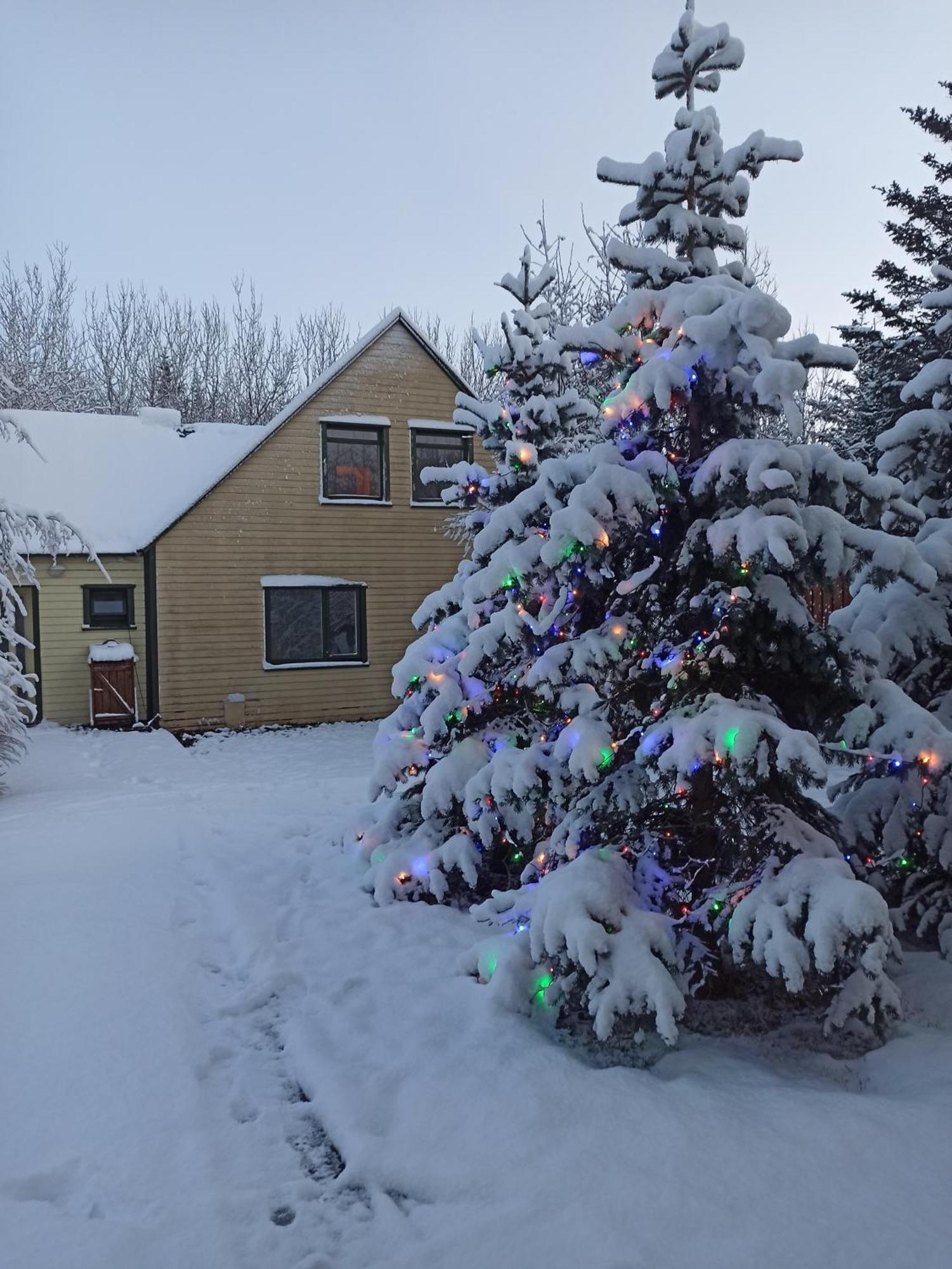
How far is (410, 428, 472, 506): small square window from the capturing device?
1731 cm

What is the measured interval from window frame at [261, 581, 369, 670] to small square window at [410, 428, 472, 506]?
2.37 meters

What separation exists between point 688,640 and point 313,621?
13.4 m

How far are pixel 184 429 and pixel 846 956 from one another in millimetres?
18155

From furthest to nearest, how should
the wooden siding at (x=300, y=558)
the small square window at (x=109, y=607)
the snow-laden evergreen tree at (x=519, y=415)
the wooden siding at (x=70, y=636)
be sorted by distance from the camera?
the small square window at (x=109, y=607) → the wooden siding at (x=300, y=558) → the wooden siding at (x=70, y=636) → the snow-laden evergreen tree at (x=519, y=415)

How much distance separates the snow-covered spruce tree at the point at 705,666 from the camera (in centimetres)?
364

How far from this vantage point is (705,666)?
13.2 feet

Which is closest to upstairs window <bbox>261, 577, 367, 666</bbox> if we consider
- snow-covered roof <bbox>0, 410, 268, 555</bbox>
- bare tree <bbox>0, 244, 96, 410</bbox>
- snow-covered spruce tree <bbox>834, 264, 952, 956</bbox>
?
snow-covered roof <bbox>0, 410, 268, 555</bbox>

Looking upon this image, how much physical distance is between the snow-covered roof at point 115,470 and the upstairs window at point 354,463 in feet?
4.83

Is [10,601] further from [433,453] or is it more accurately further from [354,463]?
[433,453]

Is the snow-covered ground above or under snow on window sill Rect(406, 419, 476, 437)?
under

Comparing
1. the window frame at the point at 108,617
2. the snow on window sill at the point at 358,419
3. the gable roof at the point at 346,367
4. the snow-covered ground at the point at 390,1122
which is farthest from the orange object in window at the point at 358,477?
the snow-covered ground at the point at 390,1122

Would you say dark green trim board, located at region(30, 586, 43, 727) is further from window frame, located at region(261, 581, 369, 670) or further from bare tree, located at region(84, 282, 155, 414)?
bare tree, located at region(84, 282, 155, 414)

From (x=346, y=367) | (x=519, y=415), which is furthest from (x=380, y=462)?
(x=519, y=415)

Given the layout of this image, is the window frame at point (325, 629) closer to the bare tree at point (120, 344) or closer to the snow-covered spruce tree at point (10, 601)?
the snow-covered spruce tree at point (10, 601)
